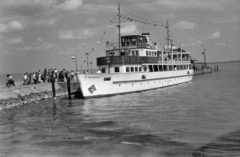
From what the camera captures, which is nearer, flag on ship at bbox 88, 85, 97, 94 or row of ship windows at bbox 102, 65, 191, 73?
flag on ship at bbox 88, 85, 97, 94

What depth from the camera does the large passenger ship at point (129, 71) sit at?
26578 millimetres

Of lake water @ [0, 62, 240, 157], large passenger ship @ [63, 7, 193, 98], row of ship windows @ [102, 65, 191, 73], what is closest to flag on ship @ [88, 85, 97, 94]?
large passenger ship @ [63, 7, 193, 98]

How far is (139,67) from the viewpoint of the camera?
30.9m

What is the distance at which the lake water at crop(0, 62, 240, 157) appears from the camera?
1027 cm

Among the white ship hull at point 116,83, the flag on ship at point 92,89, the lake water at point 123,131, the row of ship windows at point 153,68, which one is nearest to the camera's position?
the lake water at point 123,131

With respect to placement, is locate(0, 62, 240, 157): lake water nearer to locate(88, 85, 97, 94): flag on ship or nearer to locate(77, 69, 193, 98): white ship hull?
locate(77, 69, 193, 98): white ship hull

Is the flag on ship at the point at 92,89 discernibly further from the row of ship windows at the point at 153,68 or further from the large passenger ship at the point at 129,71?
the row of ship windows at the point at 153,68

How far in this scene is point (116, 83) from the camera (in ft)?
91.0

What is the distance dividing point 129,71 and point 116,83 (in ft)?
8.12

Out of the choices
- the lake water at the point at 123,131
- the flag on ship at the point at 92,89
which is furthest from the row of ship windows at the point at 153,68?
the lake water at the point at 123,131

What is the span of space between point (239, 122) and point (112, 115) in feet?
26.3

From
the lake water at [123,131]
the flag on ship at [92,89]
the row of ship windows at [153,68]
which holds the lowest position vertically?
the lake water at [123,131]

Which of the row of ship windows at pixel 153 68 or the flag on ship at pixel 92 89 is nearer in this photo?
the flag on ship at pixel 92 89

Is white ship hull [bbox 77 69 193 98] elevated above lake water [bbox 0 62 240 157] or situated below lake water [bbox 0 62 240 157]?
above
